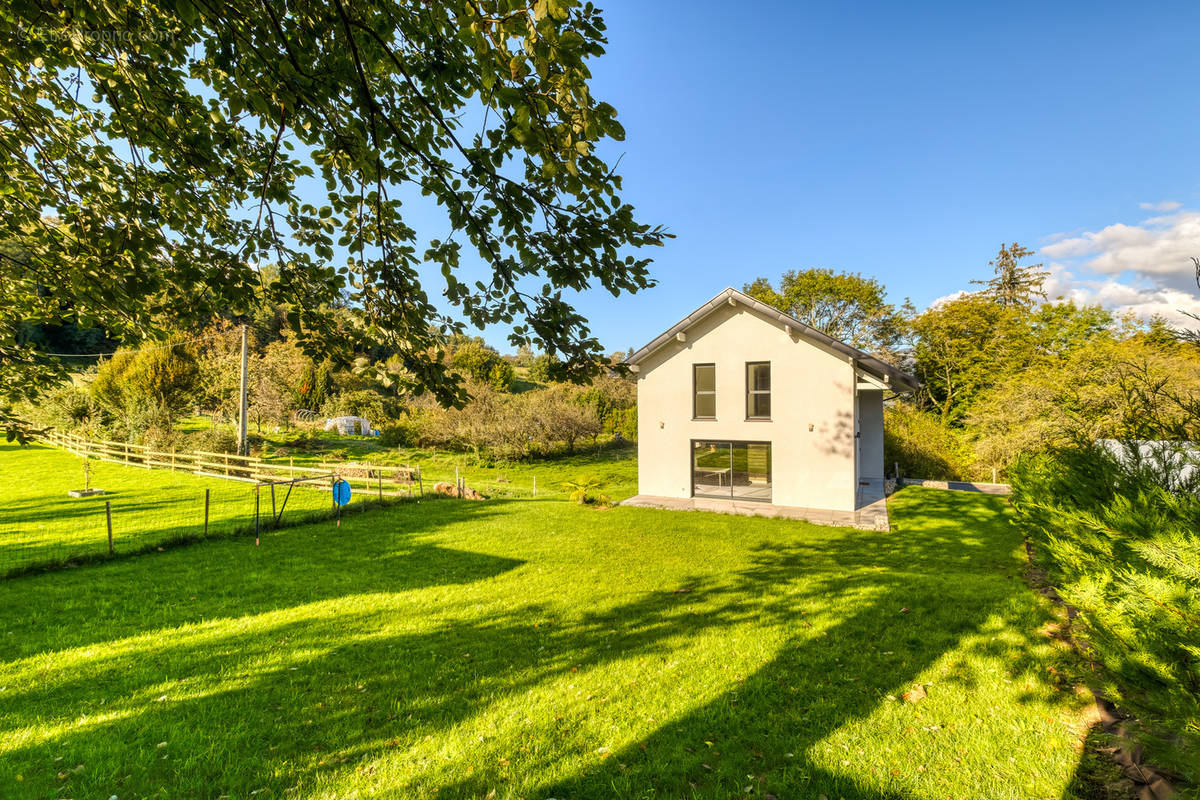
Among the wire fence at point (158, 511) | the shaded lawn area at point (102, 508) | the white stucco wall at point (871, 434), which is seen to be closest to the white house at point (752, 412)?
the white stucco wall at point (871, 434)

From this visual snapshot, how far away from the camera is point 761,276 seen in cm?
3656

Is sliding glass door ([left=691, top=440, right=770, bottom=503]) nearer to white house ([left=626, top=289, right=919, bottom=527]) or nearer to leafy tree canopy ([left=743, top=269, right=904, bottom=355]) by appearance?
white house ([left=626, top=289, right=919, bottom=527])

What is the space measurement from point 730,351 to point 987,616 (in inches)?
381

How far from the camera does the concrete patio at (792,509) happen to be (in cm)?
1142

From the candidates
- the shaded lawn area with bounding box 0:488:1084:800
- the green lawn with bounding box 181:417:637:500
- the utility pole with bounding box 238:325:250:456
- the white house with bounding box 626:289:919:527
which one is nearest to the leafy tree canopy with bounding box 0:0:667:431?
the shaded lawn area with bounding box 0:488:1084:800

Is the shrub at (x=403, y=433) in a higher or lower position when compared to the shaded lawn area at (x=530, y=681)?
higher

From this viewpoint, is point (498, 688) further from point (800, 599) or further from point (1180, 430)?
point (1180, 430)

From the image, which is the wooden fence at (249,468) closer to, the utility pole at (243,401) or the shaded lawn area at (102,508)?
the shaded lawn area at (102,508)

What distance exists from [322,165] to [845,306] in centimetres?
3441

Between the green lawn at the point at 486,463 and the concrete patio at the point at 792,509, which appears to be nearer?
the concrete patio at the point at 792,509

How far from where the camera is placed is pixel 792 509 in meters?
12.9

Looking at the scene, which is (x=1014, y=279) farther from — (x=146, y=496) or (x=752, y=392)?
(x=146, y=496)

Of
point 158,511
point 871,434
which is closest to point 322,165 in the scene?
point 158,511

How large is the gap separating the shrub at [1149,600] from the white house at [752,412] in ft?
25.7
